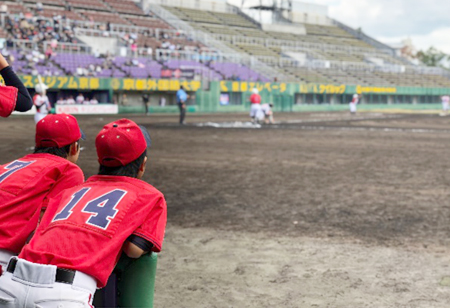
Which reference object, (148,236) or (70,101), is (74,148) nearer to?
(148,236)

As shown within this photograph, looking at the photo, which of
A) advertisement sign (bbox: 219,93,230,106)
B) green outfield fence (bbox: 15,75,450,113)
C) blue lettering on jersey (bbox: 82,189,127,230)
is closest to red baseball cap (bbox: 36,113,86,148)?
blue lettering on jersey (bbox: 82,189,127,230)

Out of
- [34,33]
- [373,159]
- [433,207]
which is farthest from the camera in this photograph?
[34,33]

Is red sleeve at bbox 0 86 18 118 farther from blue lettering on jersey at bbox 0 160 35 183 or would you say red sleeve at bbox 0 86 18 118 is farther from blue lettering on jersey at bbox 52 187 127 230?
blue lettering on jersey at bbox 52 187 127 230

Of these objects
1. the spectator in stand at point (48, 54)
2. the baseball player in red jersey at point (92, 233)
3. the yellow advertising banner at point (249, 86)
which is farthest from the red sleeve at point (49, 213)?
the yellow advertising banner at point (249, 86)

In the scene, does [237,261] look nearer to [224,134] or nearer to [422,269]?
[422,269]

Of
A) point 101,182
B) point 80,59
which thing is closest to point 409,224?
point 101,182

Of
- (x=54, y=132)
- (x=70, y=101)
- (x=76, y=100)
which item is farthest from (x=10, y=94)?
(x=76, y=100)

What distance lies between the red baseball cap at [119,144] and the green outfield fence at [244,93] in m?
36.4

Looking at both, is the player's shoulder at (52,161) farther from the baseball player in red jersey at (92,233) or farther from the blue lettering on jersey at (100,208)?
the blue lettering on jersey at (100,208)

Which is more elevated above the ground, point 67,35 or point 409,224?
point 67,35

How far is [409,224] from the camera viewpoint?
7.70 meters

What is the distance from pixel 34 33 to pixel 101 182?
140ft

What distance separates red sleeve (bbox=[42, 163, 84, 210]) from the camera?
11.8ft

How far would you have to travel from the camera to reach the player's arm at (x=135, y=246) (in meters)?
2.92
